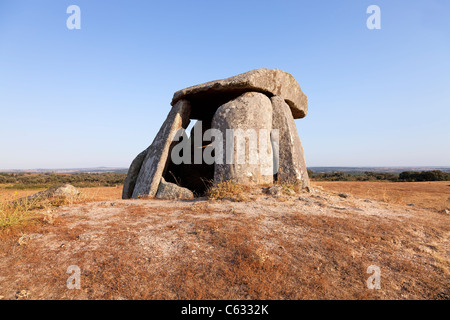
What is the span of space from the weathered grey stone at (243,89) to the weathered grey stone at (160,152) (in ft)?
1.81

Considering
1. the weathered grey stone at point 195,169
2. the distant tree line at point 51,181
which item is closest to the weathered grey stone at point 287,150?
the weathered grey stone at point 195,169

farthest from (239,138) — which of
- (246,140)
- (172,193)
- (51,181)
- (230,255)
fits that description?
(51,181)

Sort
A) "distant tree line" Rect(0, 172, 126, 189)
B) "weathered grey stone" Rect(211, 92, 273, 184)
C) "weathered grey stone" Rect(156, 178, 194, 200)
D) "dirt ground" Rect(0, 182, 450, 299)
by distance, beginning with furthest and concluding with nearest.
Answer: "distant tree line" Rect(0, 172, 126, 189), "weathered grey stone" Rect(211, 92, 273, 184), "weathered grey stone" Rect(156, 178, 194, 200), "dirt ground" Rect(0, 182, 450, 299)

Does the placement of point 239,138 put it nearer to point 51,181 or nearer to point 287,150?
point 287,150

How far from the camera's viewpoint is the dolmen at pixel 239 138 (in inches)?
260

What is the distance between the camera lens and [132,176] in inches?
321

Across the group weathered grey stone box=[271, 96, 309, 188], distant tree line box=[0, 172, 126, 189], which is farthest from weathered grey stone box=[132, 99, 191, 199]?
distant tree line box=[0, 172, 126, 189]

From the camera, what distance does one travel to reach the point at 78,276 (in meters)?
2.40

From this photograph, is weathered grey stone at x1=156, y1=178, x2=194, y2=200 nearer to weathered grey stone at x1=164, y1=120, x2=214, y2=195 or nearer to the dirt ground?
the dirt ground

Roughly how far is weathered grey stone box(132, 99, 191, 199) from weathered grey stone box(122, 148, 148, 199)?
0.51 meters

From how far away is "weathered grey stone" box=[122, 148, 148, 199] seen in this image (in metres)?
8.01
